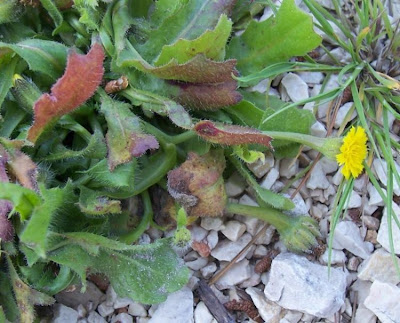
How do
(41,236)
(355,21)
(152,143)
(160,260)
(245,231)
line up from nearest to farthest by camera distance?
(41,236) → (152,143) → (160,260) → (245,231) → (355,21)

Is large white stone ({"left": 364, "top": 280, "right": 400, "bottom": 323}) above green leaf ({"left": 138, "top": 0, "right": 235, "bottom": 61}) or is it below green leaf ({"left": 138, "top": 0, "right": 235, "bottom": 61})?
below

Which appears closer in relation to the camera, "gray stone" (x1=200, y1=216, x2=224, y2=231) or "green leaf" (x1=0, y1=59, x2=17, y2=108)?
"green leaf" (x1=0, y1=59, x2=17, y2=108)

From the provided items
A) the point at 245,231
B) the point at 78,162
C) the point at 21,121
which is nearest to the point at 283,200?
the point at 245,231

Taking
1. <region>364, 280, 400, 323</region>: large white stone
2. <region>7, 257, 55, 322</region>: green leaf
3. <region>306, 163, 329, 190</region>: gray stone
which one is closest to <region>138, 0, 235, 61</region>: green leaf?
<region>306, 163, 329, 190</region>: gray stone

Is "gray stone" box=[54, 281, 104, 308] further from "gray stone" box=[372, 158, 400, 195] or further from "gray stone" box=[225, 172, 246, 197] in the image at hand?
"gray stone" box=[372, 158, 400, 195]

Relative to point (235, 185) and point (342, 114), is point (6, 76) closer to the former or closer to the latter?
point (235, 185)

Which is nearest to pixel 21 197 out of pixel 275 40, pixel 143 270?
pixel 143 270

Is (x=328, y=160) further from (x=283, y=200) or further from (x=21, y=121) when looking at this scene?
(x=21, y=121)
